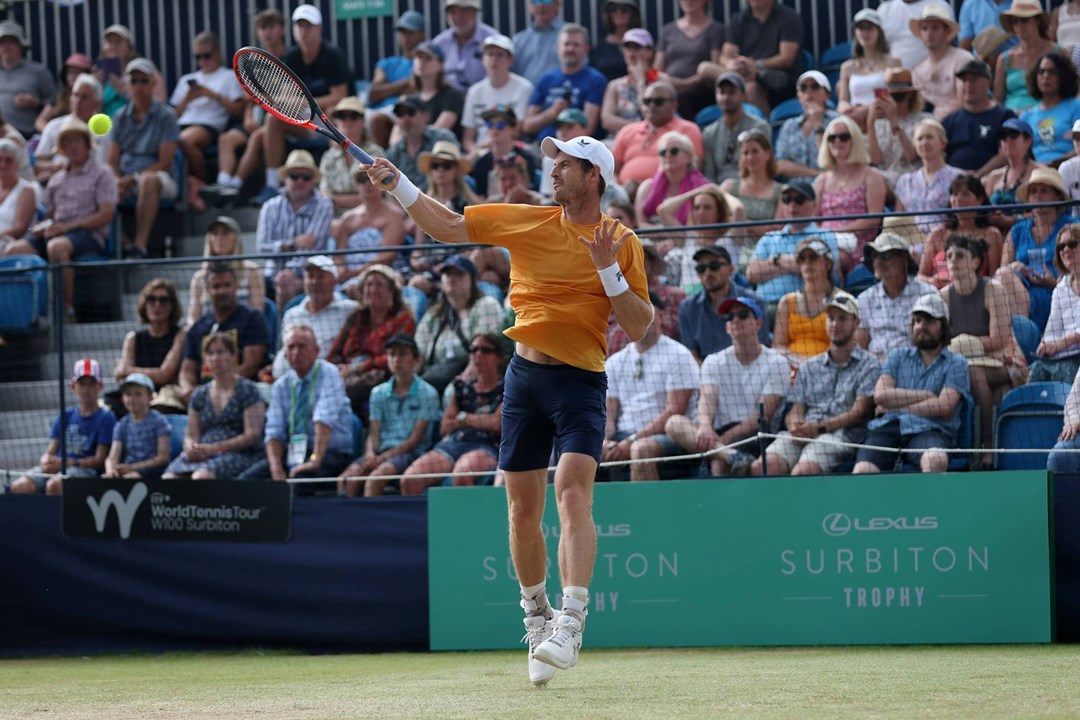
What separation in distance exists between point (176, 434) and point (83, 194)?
12.4ft

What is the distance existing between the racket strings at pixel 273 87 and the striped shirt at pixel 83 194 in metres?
6.52

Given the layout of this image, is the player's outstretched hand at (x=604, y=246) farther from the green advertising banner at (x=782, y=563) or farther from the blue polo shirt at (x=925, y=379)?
the blue polo shirt at (x=925, y=379)

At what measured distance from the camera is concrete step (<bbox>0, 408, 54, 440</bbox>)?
38.8 ft

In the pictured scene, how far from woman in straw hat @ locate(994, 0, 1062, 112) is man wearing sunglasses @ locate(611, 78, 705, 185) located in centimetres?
250

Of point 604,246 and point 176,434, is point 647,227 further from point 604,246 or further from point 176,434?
point 604,246

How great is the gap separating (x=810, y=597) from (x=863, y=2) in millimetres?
8113

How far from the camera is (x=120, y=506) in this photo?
9953 millimetres

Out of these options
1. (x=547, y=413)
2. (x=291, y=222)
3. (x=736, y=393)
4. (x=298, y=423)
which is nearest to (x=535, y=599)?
(x=547, y=413)

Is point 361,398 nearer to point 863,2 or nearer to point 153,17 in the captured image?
point 863,2

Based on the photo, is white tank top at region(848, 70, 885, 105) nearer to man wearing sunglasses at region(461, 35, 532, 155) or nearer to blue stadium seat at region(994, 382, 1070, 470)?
A: man wearing sunglasses at region(461, 35, 532, 155)

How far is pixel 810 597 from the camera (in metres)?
8.62

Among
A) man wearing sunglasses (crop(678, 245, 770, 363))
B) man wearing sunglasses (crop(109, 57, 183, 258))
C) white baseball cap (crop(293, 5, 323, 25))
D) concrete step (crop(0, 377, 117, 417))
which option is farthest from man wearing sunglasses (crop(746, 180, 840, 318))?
man wearing sunglasses (crop(109, 57, 183, 258))

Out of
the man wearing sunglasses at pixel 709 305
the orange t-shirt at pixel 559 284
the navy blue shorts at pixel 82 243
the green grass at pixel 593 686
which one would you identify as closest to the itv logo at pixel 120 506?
the green grass at pixel 593 686

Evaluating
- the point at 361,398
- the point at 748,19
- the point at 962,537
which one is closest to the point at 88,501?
the point at 361,398
